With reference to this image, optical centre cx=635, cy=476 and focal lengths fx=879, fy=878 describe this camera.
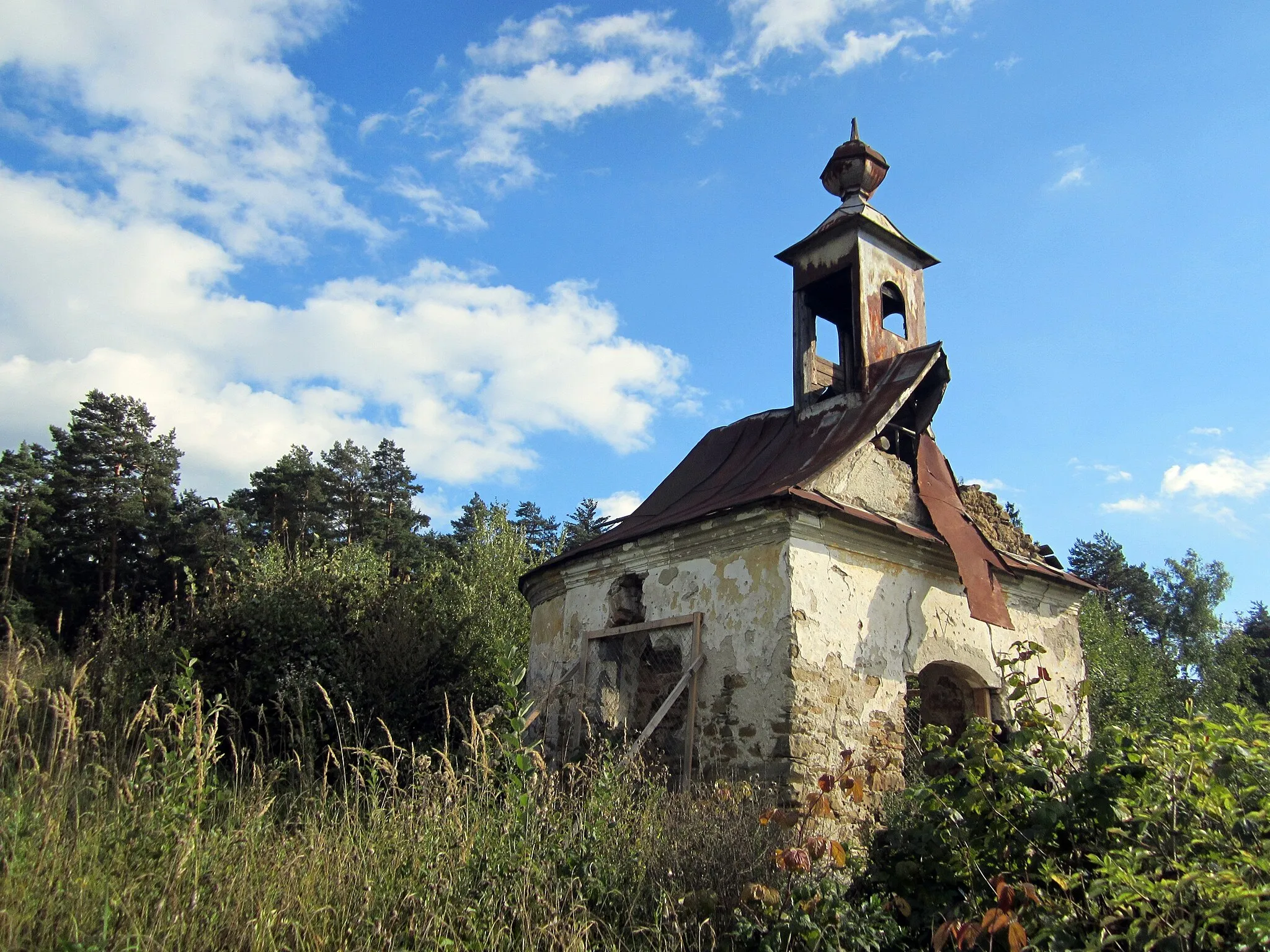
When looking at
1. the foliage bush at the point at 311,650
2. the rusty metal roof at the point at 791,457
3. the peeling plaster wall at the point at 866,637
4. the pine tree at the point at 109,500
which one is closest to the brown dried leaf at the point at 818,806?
the peeling plaster wall at the point at 866,637

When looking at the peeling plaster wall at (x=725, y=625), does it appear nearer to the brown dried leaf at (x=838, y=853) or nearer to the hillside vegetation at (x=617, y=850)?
the hillside vegetation at (x=617, y=850)

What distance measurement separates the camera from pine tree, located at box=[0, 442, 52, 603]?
2903 centimetres

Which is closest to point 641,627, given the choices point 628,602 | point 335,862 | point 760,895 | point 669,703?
point 628,602

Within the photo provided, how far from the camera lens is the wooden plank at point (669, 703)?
→ 8.18m

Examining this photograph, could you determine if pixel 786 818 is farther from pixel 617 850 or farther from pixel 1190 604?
pixel 1190 604

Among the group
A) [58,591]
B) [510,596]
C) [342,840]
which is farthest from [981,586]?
[58,591]

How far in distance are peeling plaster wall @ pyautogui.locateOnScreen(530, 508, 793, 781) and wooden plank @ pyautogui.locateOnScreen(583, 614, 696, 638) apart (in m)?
0.07

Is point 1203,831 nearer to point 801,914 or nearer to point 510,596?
point 801,914

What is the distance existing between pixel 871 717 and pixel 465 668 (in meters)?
6.92

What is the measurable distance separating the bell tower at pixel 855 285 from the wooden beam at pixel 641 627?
12.8 feet

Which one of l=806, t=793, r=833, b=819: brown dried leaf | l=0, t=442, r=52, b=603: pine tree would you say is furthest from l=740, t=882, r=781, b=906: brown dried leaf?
l=0, t=442, r=52, b=603: pine tree

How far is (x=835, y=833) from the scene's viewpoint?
7.75 meters

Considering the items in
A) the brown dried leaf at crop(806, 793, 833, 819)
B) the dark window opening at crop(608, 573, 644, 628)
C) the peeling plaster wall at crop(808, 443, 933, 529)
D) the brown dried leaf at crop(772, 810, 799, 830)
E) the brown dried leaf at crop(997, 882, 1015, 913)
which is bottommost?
the brown dried leaf at crop(997, 882, 1015, 913)

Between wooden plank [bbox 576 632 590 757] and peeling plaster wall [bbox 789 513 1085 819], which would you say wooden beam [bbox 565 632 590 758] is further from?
peeling plaster wall [bbox 789 513 1085 819]
